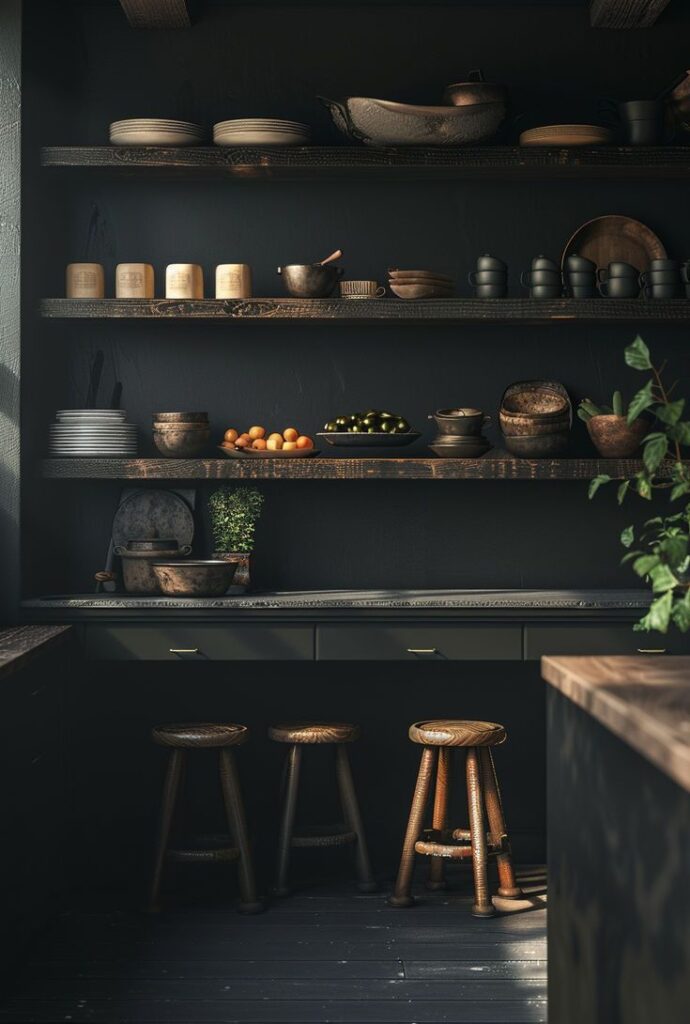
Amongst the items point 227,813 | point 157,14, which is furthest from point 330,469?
point 157,14

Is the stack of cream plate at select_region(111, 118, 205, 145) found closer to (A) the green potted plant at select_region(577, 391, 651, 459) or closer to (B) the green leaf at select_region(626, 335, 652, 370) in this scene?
(A) the green potted plant at select_region(577, 391, 651, 459)

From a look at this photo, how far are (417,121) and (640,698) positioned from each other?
2689mm

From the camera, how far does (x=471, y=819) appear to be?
3.87 m

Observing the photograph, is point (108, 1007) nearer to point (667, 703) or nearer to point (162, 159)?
point (667, 703)

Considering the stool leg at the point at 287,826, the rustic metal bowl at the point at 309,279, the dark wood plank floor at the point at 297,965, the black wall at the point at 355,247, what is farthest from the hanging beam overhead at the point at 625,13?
the dark wood plank floor at the point at 297,965

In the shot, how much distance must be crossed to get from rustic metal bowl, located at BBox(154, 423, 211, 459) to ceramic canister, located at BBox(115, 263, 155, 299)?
462mm

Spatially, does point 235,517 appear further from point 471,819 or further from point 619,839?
point 619,839

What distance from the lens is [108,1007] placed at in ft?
10.4

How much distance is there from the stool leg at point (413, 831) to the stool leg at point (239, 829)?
0.43 m

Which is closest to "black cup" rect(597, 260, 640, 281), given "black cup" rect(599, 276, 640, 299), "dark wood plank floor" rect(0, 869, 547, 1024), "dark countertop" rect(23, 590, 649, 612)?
"black cup" rect(599, 276, 640, 299)

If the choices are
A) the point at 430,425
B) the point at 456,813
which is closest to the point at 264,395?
the point at 430,425

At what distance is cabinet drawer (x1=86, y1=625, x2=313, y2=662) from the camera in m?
4.04

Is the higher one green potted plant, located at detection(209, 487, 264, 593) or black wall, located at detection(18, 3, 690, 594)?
black wall, located at detection(18, 3, 690, 594)

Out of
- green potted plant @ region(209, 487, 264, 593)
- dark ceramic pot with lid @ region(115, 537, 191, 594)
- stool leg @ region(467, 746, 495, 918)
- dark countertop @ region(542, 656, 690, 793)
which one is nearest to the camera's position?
dark countertop @ region(542, 656, 690, 793)
